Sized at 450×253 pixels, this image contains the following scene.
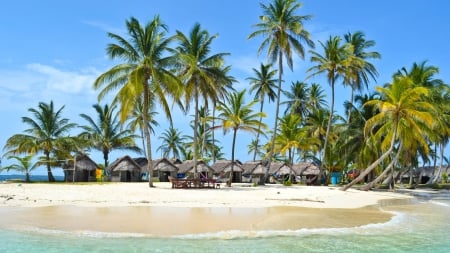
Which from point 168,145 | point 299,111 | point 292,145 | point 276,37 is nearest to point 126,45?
point 276,37

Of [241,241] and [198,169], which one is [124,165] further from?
[241,241]

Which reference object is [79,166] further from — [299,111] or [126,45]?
[299,111]

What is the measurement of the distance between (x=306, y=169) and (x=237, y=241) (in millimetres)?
33096

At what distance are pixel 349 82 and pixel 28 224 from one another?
2858 cm

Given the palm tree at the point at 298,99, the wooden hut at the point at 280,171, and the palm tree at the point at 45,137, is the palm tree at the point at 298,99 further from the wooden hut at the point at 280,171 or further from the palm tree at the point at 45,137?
the palm tree at the point at 45,137

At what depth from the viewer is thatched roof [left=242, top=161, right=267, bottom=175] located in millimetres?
40438

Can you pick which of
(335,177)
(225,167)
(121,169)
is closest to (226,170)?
(225,167)

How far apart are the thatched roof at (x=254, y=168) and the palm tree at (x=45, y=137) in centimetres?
1659

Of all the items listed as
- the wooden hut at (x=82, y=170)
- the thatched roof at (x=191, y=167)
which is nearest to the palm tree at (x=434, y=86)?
the thatched roof at (x=191, y=167)

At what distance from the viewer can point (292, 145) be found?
35844mm

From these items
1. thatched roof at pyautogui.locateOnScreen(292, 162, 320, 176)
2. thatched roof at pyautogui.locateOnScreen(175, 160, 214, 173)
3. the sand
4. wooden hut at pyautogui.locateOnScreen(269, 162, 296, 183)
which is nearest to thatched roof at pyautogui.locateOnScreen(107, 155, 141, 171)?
thatched roof at pyautogui.locateOnScreen(175, 160, 214, 173)

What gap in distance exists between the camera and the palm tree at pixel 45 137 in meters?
31.0

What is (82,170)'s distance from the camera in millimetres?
35656

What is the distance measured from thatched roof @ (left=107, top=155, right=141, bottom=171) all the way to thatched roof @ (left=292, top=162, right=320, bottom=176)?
50.1ft
